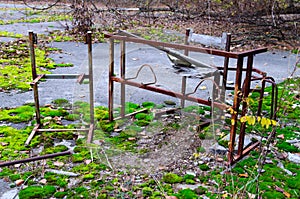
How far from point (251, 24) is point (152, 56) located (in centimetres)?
284

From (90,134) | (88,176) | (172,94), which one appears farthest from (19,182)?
(172,94)

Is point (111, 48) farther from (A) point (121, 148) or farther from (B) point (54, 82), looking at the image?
(B) point (54, 82)

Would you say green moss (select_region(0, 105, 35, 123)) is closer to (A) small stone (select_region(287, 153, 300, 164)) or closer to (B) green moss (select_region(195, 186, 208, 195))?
(B) green moss (select_region(195, 186, 208, 195))

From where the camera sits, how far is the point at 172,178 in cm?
284

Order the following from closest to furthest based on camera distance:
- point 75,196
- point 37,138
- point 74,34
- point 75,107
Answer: point 75,196, point 37,138, point 75,107, point 74,34

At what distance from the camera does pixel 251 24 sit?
8461 mm

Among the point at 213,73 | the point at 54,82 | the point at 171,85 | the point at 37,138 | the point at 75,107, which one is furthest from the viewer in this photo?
the point at 54,82

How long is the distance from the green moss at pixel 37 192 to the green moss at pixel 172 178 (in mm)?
888

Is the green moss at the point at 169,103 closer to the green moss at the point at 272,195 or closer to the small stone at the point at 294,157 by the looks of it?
the small stone at the point at 294,157

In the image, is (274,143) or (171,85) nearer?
(274,143)

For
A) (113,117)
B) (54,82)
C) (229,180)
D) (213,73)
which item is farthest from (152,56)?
(229,180)

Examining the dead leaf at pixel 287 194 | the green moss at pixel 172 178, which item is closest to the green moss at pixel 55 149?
the green moss at pixel 172 178

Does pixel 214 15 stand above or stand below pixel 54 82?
above

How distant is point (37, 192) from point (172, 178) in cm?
106
